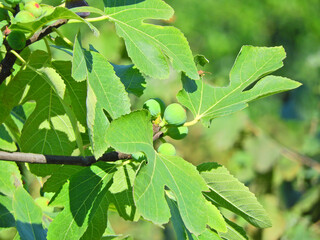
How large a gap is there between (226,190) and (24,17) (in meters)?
0.41

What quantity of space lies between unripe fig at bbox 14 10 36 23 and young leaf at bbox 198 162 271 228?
345mm

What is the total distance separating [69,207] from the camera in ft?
2.89

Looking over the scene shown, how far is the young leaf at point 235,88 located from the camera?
3.02 feet

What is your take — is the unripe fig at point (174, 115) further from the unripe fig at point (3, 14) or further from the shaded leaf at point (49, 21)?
the unripe fig at point (3, 14)

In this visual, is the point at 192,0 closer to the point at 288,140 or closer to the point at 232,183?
the point at 288,140

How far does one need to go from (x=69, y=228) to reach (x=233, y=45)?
9136 millimetres

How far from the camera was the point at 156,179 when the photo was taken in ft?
2.53

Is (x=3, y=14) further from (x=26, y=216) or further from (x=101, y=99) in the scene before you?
(x=26, y=216)

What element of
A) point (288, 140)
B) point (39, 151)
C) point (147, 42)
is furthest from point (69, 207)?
point (288, 140)

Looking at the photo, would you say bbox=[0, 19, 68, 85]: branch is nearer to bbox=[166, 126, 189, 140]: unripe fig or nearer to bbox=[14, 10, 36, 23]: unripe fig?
bbox=[14, 10, 36, 23]: unripe fig

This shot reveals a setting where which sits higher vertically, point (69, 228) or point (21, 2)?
point (21, 2)

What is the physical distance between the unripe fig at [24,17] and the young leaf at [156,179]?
210mm

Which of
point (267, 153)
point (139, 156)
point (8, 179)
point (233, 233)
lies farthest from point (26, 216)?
point (267, 153)

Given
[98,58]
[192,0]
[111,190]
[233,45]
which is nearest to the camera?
[98,58]
